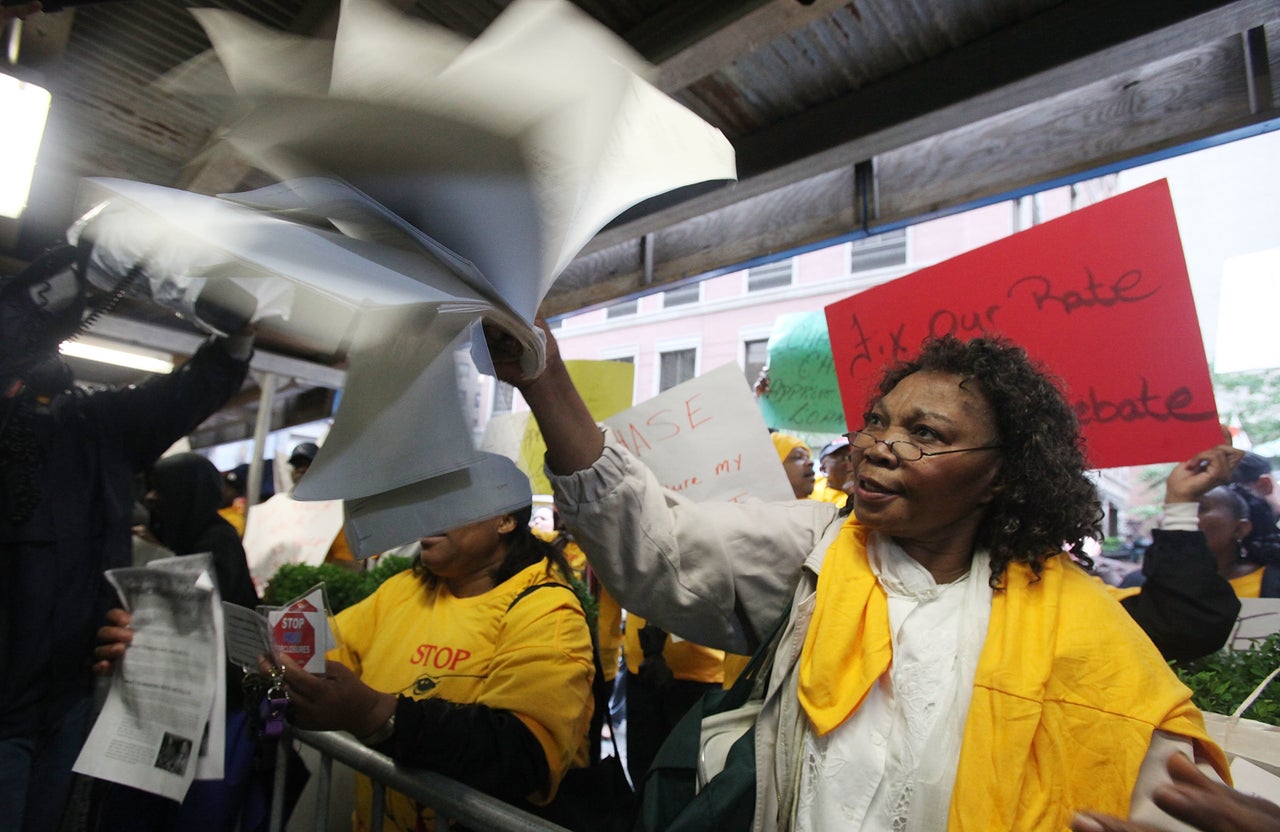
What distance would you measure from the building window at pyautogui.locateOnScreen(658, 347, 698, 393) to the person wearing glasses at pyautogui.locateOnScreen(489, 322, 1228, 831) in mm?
14649

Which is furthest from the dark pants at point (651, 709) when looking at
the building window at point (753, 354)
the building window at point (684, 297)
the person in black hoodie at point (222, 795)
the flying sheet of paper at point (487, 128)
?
the building window at point (684, 297)

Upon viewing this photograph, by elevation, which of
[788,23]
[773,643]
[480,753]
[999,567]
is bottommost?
[480,753]

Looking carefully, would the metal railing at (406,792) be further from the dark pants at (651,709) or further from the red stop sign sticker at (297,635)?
the dark pants at (651,709)

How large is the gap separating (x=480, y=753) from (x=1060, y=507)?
3.86ft

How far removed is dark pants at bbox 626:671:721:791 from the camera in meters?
3.00

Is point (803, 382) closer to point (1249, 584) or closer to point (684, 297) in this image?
point (1249, 584)

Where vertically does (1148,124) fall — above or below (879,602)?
above

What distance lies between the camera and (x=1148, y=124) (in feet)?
6.13

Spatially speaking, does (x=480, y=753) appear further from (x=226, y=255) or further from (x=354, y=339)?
(x=226, y=255)

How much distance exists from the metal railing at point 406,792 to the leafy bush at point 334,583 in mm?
862

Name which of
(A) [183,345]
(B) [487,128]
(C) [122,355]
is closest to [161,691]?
(B) [487,128]

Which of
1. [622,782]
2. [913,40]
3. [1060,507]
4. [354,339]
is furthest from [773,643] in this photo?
[913,40]

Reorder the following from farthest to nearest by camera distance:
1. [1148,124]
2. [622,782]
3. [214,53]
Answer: [1148,124] < [622,782] < [214,53]

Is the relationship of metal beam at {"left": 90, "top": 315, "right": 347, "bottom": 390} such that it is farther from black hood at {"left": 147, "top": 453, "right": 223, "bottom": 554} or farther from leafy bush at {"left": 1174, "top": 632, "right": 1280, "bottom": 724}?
leafy bush at {"left": 1174, "top": 632, "right": 1280, "bottom": 724}
